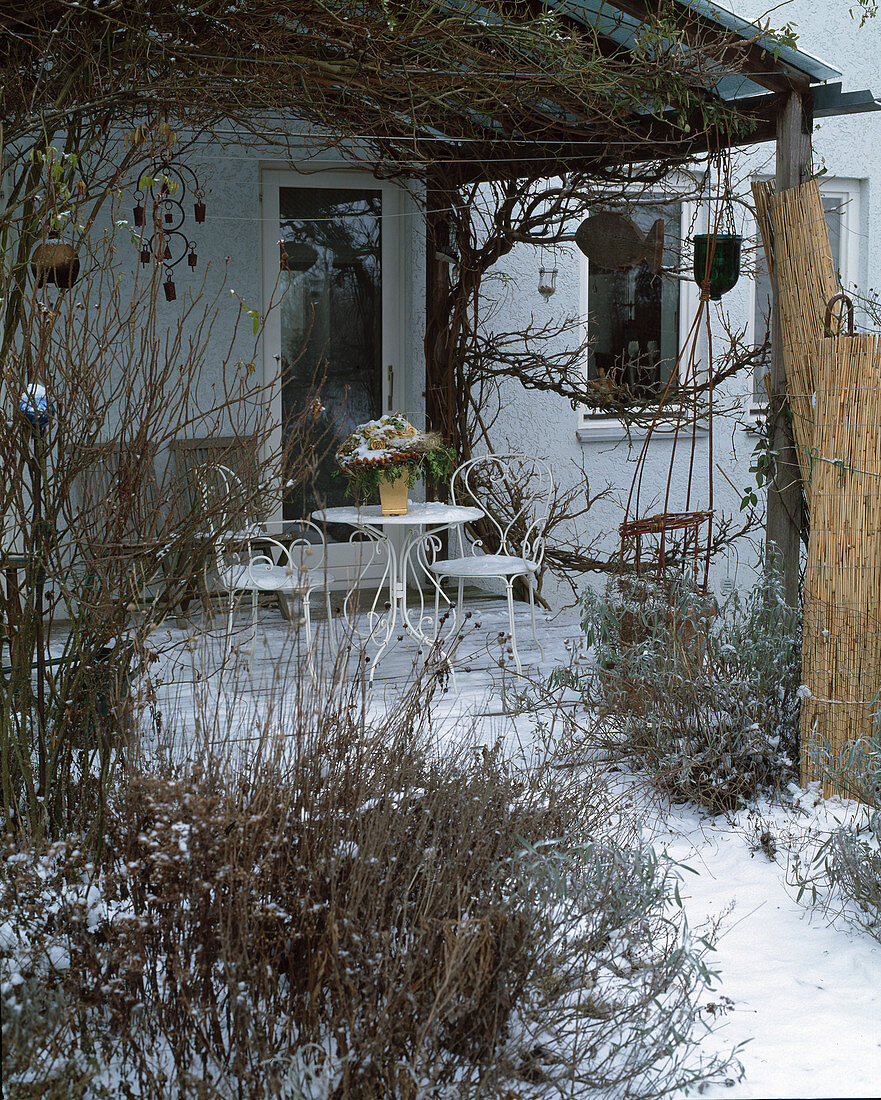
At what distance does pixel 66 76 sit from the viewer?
3.88 meters

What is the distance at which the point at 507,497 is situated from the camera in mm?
7113

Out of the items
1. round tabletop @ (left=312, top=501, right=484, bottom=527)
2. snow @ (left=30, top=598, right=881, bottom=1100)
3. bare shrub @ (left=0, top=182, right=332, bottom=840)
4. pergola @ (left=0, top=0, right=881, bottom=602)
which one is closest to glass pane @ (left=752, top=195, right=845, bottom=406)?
pergola @ (left=0, top=0, right=881, bottom=602)

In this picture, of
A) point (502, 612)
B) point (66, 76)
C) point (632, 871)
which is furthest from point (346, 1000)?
point (502, 612)

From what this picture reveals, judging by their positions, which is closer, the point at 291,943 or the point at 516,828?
the point at 291,943

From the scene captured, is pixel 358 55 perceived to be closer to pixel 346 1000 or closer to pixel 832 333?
pixel 832 333

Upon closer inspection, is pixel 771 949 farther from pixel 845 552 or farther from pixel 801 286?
pixel 801 286

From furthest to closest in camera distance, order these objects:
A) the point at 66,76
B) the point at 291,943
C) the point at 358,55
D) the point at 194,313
Result: 1. the point at 194,313
2. the point at 358,55
3. the point at 66,76
4. the point at 291,943

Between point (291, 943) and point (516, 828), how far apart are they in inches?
22.9

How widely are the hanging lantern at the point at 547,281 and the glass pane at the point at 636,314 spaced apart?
35 centimetres

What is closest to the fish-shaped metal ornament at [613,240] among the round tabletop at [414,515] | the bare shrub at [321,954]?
the round tabletop at [414,515]

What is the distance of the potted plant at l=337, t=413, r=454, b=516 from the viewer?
4.99m

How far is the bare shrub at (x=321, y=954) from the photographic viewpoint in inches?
83.4

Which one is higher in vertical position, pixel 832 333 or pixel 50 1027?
pixel 832 333

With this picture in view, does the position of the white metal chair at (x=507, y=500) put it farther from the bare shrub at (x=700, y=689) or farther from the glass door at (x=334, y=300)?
the bare shrub at (x=700, y=689)
